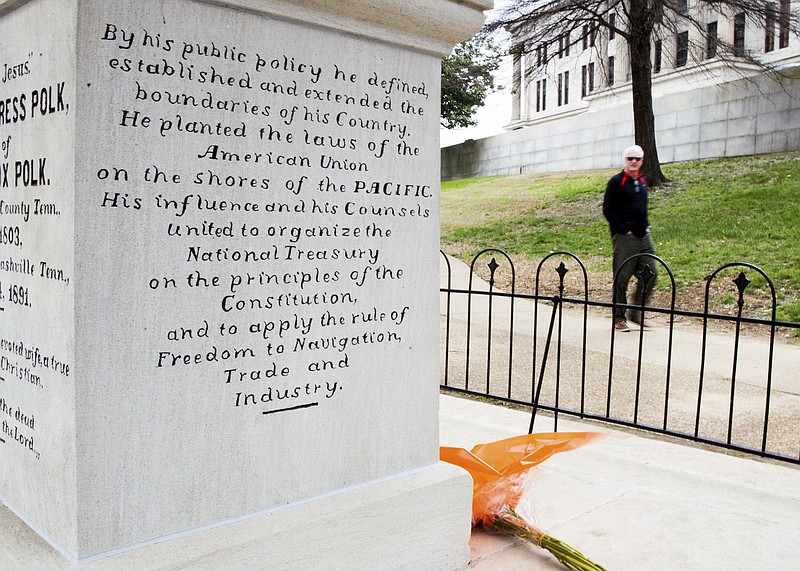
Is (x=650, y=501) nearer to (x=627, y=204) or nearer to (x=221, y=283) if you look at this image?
(x=221, y=283)

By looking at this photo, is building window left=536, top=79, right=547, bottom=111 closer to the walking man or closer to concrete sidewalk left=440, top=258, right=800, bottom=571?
the walking man

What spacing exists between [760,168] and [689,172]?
2.09 meters

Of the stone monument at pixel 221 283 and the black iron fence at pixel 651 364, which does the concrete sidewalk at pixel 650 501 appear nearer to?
the black iron fence at pixel 651 364

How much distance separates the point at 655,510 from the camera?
314cm

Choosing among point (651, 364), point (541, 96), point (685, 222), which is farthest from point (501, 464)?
point (541, 96)

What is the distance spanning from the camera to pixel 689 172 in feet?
64.1

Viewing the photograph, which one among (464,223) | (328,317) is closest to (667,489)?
(328,317)

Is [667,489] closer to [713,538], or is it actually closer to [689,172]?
[713,538]

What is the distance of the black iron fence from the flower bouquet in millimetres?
492

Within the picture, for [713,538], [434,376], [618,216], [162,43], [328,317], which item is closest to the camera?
[162,43]

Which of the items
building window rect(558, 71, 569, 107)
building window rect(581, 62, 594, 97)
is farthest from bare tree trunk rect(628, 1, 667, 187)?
building window rect(558, 71, 569, 107)

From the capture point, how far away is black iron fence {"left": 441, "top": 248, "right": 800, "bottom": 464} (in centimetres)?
477

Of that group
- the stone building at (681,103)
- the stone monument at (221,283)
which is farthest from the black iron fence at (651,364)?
the stone building at (681,103)

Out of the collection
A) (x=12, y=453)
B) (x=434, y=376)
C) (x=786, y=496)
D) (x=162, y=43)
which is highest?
(x=162, y=43)
